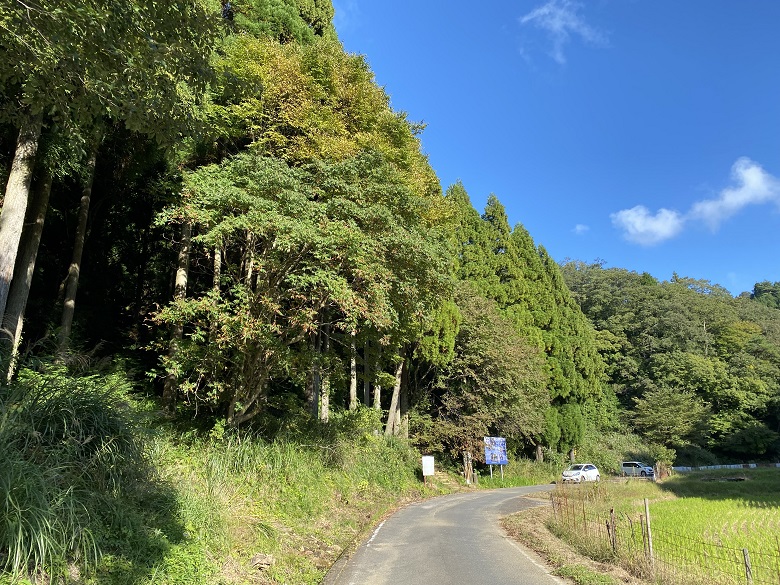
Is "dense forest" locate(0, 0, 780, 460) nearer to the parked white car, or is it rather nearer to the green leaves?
the green leaves

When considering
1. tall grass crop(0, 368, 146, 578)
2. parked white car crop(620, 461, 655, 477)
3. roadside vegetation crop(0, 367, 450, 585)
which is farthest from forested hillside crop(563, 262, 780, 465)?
tall grass crop(0, 368, 146, 578)

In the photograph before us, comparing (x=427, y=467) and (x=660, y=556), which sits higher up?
(x=660, y=556)

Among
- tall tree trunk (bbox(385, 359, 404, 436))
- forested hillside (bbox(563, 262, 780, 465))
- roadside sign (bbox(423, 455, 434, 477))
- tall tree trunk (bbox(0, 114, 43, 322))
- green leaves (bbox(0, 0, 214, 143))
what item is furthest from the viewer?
forested hillside (bbox(563, 262, 780, 465))

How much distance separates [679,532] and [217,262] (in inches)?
503

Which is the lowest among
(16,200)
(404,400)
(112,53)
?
(404,400)

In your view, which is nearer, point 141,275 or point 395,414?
point 141,275

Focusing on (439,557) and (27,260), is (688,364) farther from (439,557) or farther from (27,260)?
(27,260)

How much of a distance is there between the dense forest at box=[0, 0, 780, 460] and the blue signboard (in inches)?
38.0

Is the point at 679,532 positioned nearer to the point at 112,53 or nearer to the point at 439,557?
the point at 439,557

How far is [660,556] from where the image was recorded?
7379 millimetres

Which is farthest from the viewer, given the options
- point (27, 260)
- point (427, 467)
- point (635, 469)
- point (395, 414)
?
point (635, 469)

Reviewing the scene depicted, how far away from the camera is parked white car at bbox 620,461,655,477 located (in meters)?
35.6

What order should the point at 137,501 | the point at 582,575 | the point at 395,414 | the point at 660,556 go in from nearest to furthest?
1. the point at 137,501
2. the point at 582,575
3. the point at 660,556
4. the point at 395,414

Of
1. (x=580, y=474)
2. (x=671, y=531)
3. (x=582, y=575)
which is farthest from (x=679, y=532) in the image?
(x=580, y=474)
